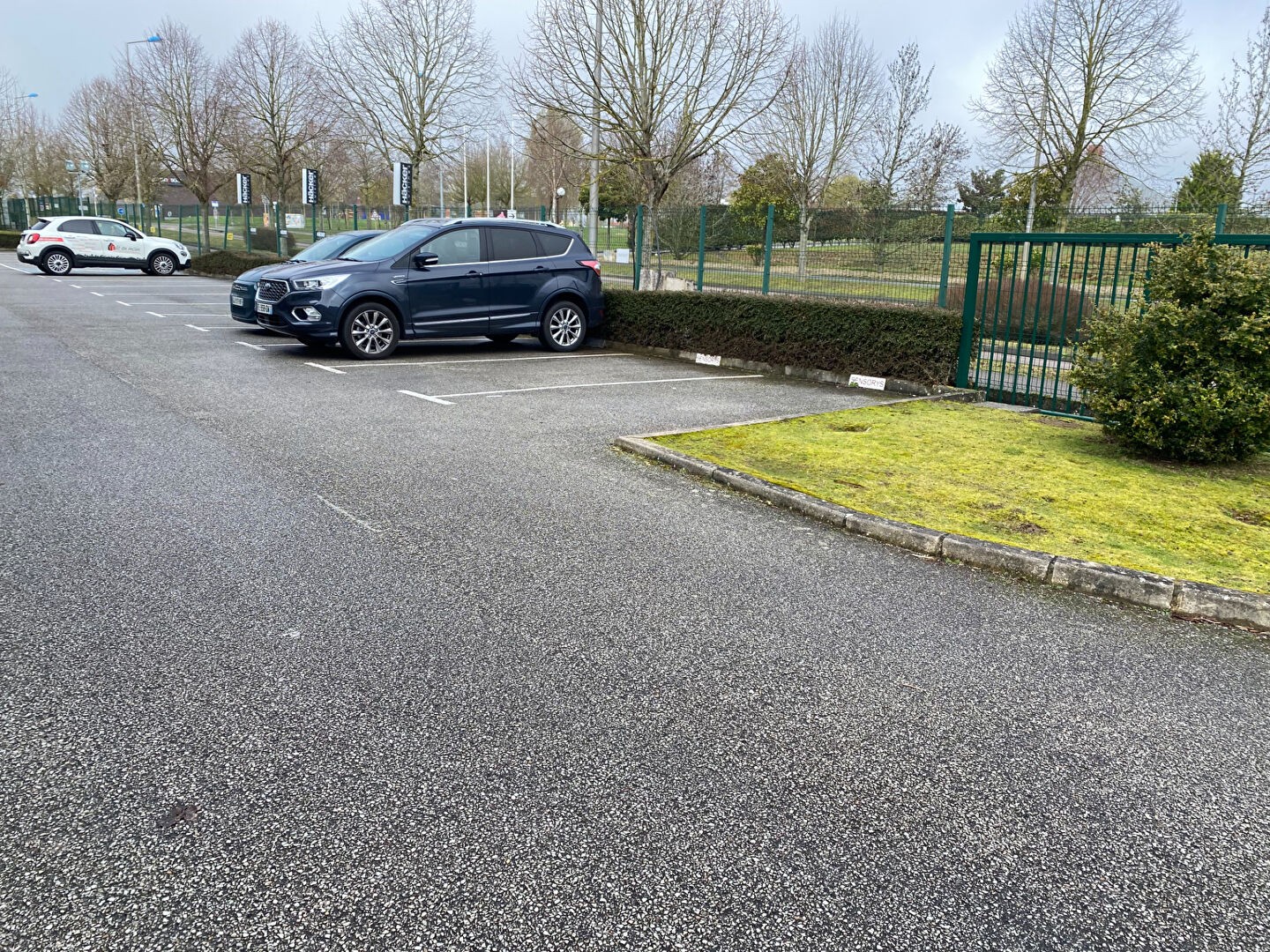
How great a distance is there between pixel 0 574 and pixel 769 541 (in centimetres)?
383

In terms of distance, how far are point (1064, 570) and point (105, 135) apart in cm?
5994

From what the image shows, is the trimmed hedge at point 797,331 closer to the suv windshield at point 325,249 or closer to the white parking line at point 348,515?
the suv windshield at point 325,249

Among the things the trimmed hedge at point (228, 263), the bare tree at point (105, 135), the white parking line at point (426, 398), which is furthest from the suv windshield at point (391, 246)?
the bare tree at point (105, 135)

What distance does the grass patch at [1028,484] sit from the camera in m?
5.07

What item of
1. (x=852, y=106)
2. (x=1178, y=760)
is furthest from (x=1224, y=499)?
(x=852, y=106)

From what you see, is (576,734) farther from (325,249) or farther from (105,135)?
(105,135)

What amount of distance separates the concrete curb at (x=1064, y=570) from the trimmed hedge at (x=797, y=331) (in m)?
5.04

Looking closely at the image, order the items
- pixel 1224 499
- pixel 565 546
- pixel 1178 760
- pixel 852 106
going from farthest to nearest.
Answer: pixel 852 106, pixel 1224 499, pixel 565 546, pixel 1178 760

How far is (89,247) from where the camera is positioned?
28484 mm

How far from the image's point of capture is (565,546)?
5.02 m

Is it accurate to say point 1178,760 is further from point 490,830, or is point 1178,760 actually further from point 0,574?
point 0,574

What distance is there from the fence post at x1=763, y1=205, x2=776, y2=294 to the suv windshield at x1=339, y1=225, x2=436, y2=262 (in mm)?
5251

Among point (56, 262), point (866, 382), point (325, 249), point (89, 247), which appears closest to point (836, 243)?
point (866, 382)

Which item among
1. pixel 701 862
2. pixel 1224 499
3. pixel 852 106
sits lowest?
pixel 701 862
